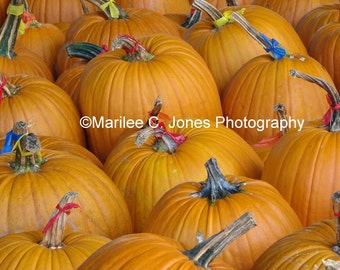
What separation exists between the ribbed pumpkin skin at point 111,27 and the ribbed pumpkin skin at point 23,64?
0.20m

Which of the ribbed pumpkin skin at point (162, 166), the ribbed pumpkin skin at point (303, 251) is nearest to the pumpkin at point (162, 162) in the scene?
the ribbed pumpkin skin at point (162, 166)

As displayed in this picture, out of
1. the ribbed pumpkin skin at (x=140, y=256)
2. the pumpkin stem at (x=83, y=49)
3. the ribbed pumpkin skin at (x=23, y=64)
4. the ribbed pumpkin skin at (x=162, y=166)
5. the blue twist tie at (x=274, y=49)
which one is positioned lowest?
the ribbed pumpkin skin at (x=162, y=166)

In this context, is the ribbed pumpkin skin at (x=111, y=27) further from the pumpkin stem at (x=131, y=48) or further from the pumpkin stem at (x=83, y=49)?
the pumpkin stem at (x=131, y=48)

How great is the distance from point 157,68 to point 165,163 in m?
0.56

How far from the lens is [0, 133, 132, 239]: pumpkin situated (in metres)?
2.35

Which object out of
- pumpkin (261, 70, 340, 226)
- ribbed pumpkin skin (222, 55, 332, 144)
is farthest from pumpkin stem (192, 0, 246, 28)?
pumpkin (261, 70, 340, 226)

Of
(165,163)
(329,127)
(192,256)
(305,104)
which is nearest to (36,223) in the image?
(165,163)

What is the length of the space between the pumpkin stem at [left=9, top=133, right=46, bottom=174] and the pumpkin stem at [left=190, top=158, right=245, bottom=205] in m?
0.47

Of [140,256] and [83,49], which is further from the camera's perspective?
[83,49]

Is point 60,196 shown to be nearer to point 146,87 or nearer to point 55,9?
point 146,87

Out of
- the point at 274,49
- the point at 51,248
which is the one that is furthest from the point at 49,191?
the point at 274,49

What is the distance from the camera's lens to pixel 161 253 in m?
1.76

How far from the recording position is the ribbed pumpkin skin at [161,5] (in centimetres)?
439

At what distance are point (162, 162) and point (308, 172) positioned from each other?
1.54ft
